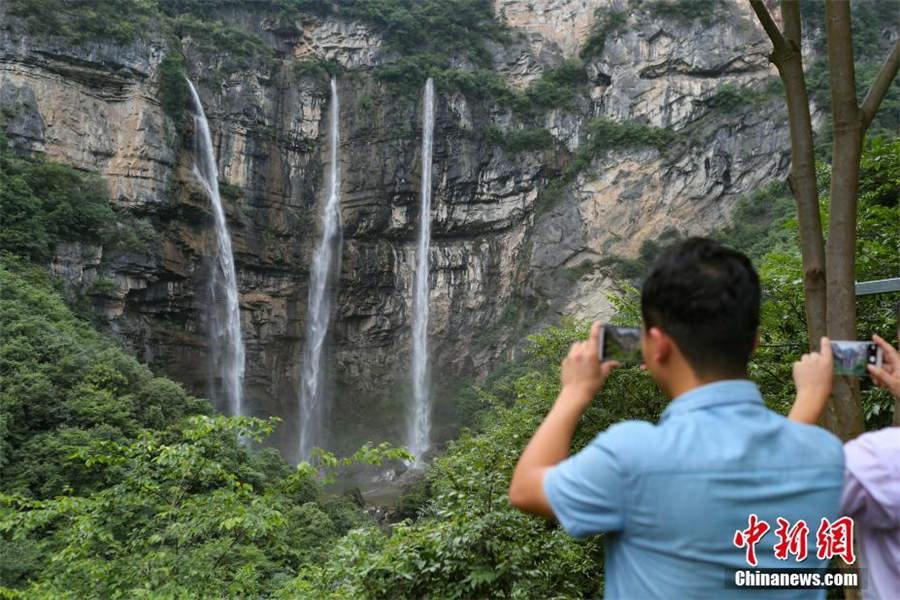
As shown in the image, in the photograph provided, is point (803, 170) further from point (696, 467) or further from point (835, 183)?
point (696, 467)

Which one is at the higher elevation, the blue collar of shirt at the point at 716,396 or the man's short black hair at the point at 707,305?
the man's short black hair at the point at 707,305

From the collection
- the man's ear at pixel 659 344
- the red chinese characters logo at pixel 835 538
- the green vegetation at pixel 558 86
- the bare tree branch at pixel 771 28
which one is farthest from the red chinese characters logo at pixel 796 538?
the green vegetation at pixel 558 86

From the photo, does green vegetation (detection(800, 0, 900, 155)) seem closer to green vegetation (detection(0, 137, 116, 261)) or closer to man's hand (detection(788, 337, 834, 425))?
man's hand (detection(788, 337, 834, 425))

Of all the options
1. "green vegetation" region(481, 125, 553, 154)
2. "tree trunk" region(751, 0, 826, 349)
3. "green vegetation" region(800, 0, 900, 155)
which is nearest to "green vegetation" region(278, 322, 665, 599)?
"tree trunk" region(751, 0, 826, 349)

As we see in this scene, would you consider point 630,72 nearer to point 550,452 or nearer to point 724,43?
point 724,43

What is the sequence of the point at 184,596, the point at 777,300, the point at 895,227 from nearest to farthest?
the point at 184,596 → the point at 895,227 → the point at 777,300

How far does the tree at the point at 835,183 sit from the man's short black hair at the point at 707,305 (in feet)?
4.06

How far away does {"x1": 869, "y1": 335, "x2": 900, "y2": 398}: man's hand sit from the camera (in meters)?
1.26

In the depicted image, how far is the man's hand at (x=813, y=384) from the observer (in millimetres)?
1178

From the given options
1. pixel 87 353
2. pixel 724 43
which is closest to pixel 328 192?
pixel 87 353

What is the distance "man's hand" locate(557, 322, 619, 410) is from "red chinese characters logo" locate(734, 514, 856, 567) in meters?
0.33

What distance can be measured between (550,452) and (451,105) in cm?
2772

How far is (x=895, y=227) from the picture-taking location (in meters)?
3.96

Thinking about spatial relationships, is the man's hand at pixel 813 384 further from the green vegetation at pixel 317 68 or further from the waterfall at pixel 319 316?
the green vegetation at pixel 317 68
